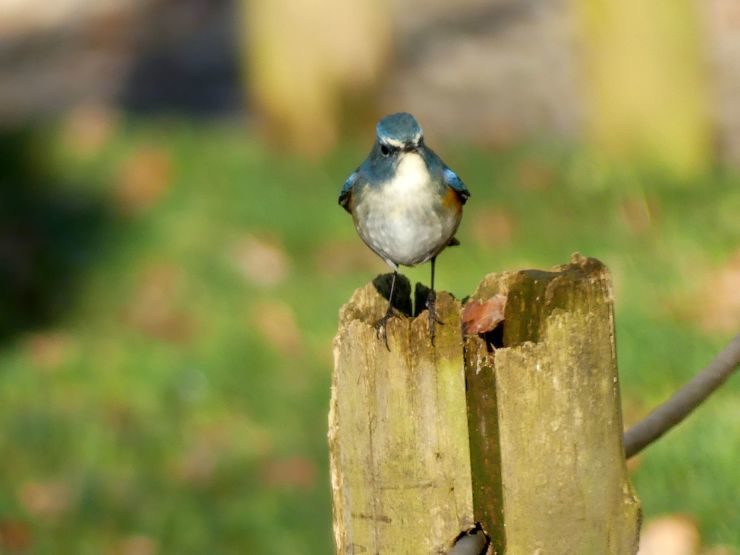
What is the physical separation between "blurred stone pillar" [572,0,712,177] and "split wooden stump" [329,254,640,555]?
5928 millimetres

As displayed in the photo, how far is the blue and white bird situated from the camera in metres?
2.49

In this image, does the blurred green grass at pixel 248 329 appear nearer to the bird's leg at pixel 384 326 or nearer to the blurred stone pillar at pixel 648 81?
the blurred stone pillar at pixel 648 81

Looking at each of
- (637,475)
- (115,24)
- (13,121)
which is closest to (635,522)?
(637,475)

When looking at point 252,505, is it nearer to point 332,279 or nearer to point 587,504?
point 332,279

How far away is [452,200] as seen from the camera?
2566 mm

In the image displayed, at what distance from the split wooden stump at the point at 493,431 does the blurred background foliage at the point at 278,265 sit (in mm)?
1731

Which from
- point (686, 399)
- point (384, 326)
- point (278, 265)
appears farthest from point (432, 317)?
point (278, 265)

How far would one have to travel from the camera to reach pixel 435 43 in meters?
15.7

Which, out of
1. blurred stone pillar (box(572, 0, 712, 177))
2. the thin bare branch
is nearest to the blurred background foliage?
blurred stone pillar (box(572, 0, 712, 177))

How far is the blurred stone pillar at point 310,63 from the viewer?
8.86 meters

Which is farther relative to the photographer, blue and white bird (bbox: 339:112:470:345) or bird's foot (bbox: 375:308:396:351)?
blue and white bird (bbox: 339:112:470:345)

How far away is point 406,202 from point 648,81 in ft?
18.5

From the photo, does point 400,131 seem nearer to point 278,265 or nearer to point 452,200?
point 452,200

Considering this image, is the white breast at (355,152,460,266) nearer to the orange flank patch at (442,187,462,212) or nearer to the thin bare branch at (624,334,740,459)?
the orange flank patch at (442,187,462,212)
